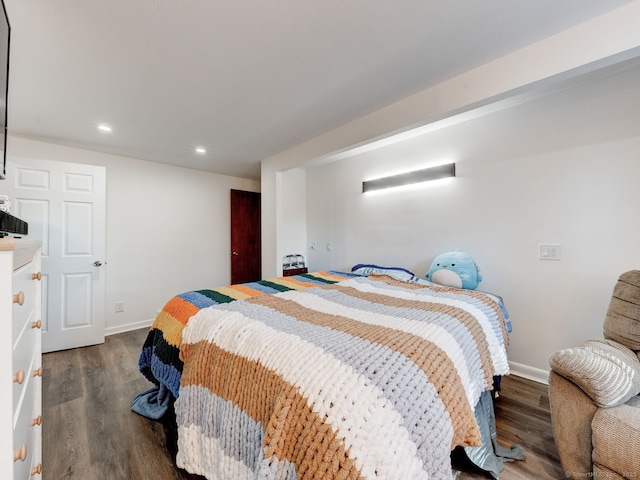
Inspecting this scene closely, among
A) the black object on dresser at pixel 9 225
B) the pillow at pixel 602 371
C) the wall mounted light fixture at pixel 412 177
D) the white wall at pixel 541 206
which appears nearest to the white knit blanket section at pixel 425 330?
the pillow at pixel 602 371

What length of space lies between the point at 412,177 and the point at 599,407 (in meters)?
2.23

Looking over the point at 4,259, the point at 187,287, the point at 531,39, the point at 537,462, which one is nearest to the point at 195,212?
the point at 187,287

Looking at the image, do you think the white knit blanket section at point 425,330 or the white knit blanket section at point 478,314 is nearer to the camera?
the white knit blanket section at point 425,330

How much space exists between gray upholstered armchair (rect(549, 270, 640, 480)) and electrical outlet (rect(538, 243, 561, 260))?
0.76 meters

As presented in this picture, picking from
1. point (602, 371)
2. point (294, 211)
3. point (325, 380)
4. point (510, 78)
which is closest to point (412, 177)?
point (510, 78)

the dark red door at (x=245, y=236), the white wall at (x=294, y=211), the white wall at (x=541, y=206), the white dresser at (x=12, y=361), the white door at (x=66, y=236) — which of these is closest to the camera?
the white dresser at (x=12, y=361)

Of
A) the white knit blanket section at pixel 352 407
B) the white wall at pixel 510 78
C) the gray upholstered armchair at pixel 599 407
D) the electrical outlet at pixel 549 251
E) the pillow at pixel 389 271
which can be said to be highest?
the white wall at pixel 510 78

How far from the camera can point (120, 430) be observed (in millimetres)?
1695

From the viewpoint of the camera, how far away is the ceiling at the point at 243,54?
4.50ft

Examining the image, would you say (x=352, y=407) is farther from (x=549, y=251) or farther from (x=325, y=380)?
(x=549, y=251)

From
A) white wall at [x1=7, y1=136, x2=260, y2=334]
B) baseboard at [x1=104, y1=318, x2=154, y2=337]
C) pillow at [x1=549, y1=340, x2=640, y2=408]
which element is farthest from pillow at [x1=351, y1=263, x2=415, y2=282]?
baseboard at [x1=104, y1=318, x2=154, y2=337]

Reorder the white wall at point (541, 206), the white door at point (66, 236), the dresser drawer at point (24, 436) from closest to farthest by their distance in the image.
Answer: the dresser drawer at point (24, 436), the white wall at point (541, 206), the white door at point (66, 236)

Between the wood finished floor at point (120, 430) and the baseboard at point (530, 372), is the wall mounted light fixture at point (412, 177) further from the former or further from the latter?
the wood finished floor at point (120, 430)

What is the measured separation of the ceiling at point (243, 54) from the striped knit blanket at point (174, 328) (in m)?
1.55
